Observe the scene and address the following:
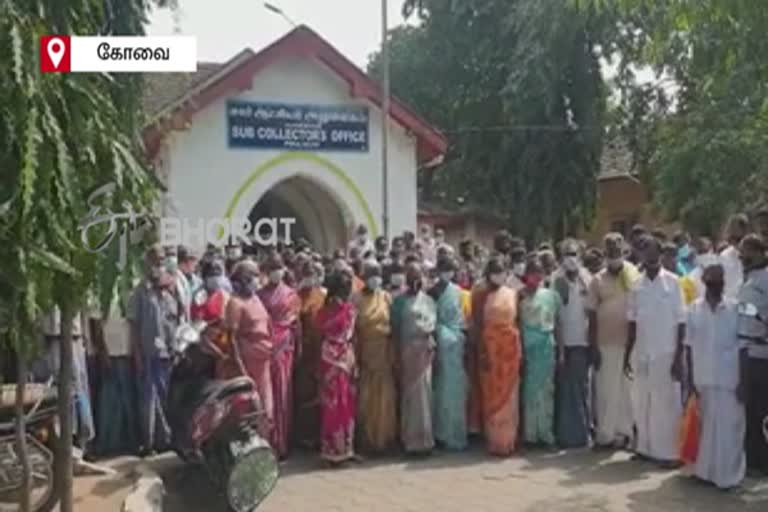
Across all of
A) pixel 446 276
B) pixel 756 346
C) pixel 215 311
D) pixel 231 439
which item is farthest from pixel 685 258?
pixel 231 439

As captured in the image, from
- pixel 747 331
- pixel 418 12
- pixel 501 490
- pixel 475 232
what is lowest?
pixel 501 490

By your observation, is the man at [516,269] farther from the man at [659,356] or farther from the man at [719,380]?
the man at [719,380]

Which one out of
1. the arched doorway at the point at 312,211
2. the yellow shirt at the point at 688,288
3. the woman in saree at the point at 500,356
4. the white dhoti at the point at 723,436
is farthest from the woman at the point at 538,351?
the arched doorway at the point at 312,211

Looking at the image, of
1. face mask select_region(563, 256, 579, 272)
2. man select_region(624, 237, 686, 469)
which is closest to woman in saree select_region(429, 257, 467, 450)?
face mask select_region(563, 256, 579, 272)

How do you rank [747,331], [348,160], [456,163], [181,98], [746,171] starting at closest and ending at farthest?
1. [747,331]
2. [181,98]
3. [348,160]
4. [746,171]
5. [456,163]

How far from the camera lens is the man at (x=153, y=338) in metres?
9.03

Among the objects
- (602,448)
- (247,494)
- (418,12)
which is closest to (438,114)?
(418,12)

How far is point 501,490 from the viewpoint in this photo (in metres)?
8.13

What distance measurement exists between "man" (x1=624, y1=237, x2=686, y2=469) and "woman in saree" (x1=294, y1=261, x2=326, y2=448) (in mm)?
2675

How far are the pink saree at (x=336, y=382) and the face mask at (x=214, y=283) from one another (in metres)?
0.95

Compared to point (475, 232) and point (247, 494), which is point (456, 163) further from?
point (247, 494)

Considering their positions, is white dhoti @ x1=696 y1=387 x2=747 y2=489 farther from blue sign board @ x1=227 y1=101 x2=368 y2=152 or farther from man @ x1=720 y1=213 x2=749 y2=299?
blue sign board @ x1=227 y1=101 x2=368 y2=152

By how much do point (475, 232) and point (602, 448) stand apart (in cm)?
1852

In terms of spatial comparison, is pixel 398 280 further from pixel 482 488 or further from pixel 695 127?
pixel 695 127
